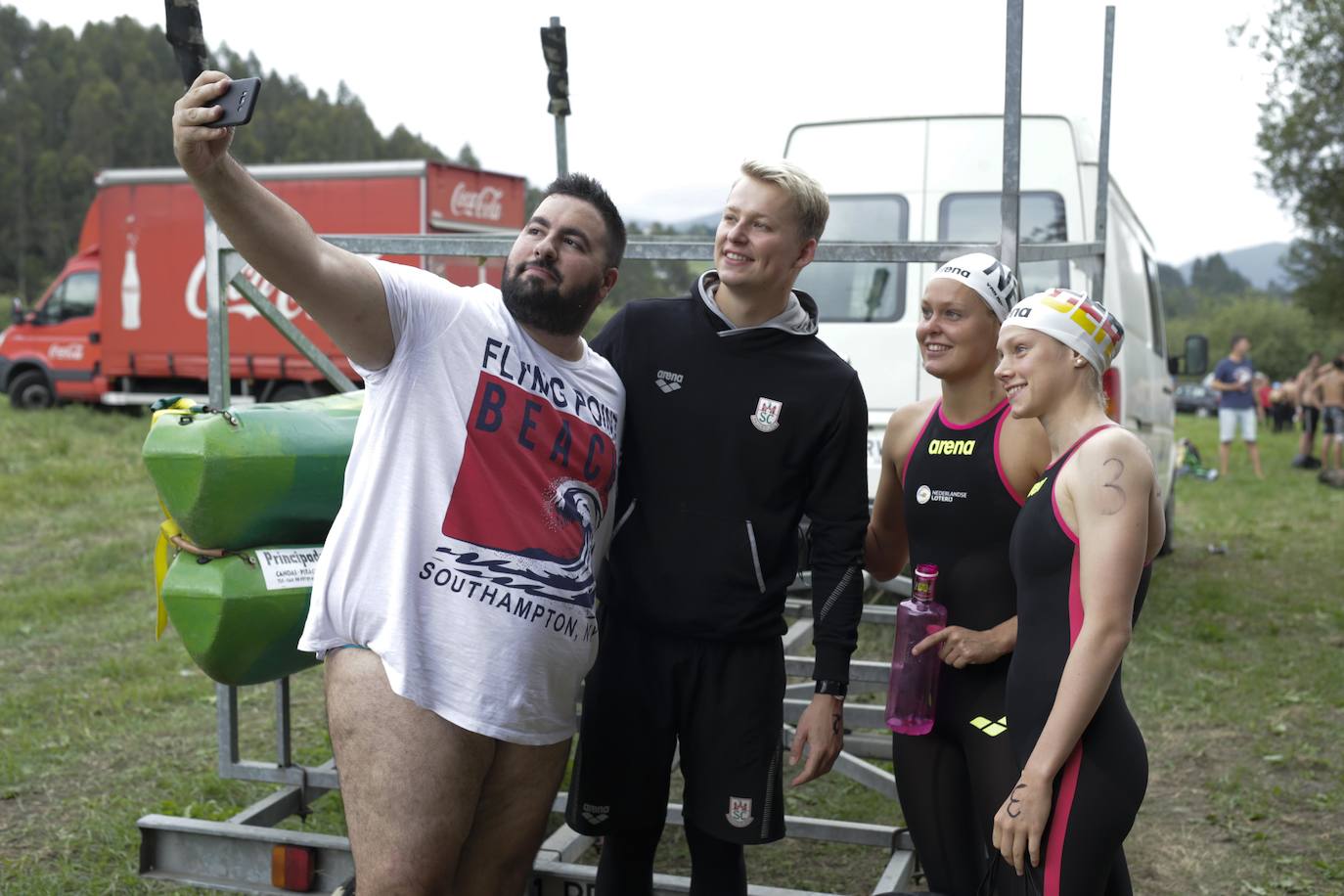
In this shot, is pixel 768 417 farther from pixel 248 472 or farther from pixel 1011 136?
pixel 248 472

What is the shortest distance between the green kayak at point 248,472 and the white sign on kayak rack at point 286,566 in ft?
0.17

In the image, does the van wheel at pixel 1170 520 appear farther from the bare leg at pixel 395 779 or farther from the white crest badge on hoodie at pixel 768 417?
the bare leg at pixel 395 779

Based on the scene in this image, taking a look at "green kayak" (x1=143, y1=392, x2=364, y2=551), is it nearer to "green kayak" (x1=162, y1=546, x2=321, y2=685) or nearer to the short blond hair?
"green kayak" (x1=162, y1=546, x2=321, y2=685)

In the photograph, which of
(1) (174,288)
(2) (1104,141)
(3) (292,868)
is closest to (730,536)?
(3) (292,868)

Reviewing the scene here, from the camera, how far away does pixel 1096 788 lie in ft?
7.61

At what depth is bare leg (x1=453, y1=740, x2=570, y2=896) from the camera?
258cm

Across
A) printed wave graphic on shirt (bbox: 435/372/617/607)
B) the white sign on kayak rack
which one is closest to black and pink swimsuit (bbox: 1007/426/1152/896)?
printed wave graphic on shirt (bbox: 435/372/617/607)

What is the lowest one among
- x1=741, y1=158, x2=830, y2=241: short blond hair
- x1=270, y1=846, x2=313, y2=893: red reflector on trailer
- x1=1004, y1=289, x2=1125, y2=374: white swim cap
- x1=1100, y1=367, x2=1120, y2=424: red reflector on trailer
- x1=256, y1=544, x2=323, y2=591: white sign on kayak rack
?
x1=270, y1=846, x2=313, y2=893: red reflector on trailer

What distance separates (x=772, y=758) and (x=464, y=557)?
970 millimetres

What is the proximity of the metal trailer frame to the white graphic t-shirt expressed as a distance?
1267 millimetres

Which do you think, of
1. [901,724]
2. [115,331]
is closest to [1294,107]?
[115,331]

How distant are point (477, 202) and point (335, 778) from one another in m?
14.1

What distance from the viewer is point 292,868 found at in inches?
147

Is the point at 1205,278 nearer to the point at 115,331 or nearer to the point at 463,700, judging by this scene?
the point at 115,331
